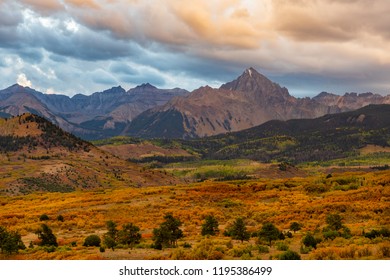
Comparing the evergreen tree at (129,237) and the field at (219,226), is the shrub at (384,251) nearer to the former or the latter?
the field at (219,226)

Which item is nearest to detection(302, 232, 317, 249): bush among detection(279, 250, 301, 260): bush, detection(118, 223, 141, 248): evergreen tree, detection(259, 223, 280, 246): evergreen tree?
detection(259, 223, 280, 246): evergreen tree

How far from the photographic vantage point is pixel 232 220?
246ft

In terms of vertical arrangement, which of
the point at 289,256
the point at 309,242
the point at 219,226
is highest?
the point at 289,256

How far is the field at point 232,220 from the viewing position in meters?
39.3

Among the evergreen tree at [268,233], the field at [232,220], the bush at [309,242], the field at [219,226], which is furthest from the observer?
the evergreen tree at [268,233]

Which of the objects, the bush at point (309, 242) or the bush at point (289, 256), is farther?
the bush at point (309, 242)

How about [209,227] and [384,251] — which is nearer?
[384,251]

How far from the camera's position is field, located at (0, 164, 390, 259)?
3931cm

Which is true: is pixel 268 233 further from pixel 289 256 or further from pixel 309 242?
pixel 289 256

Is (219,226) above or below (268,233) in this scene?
below

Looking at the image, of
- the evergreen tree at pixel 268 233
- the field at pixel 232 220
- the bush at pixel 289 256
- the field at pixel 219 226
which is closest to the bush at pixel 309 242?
the field at pixel 219 226

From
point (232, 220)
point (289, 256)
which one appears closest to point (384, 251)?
point (289, 256)

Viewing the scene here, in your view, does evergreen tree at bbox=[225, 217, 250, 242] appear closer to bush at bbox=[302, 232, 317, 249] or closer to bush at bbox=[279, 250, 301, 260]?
bush at bbox=[302, 232, 317, 249]

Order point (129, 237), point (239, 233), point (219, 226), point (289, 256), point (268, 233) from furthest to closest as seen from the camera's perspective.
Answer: point (219, 226) < point (239, 233) < point (129, 237) < point (268, 233) < point (289, 256)
